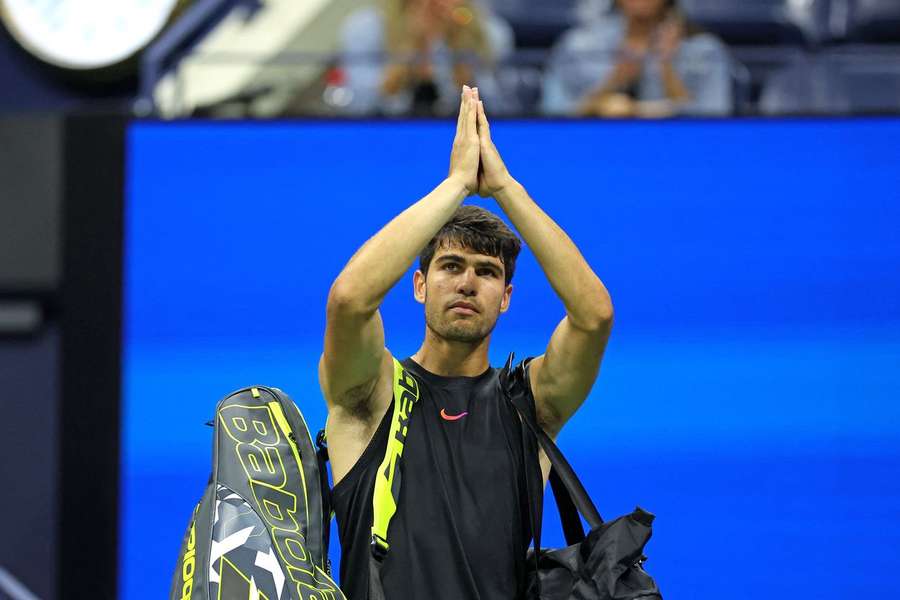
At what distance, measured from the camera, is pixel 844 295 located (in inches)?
185

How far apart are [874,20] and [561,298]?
10.5 ft

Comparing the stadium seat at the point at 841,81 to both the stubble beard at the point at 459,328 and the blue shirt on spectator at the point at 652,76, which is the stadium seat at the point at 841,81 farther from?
the stubble beard at the point at 459,328

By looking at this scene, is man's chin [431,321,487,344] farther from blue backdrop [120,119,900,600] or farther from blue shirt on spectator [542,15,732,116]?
blue shirt on spectator [542,15,732,116]

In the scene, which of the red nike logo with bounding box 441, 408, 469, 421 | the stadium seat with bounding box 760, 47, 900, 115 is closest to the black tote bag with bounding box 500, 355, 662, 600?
the red nike logo with bounding box 441, 408, 469, 421

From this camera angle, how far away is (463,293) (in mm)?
2994

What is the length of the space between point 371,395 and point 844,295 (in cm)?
228

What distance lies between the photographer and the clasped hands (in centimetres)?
293

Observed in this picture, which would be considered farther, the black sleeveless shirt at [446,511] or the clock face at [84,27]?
the clock face at [84,27]

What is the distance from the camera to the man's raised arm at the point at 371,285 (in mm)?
2814

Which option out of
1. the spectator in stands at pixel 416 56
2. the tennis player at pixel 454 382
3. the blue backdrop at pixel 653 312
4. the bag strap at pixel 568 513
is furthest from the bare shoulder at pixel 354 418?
the spectator in stands at pixel 416 56

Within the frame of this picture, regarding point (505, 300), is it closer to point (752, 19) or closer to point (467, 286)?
point (467, 286)

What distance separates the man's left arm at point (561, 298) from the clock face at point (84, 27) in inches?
158

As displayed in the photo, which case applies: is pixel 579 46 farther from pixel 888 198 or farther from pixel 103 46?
pixel 103 46

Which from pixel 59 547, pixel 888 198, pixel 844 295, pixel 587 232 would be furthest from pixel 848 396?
pixel 59 547
